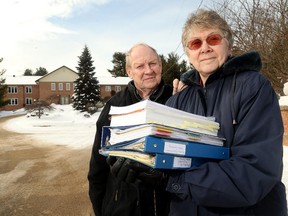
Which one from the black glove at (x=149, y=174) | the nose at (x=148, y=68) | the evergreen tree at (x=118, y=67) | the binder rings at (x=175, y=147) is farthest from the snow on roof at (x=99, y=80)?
the binder rings at (x=175, y=147)

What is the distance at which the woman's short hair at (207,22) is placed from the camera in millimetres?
1896

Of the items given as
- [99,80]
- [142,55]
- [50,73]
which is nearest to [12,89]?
[50,73]

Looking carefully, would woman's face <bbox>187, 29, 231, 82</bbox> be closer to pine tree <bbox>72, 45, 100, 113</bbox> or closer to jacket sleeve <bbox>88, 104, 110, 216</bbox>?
jacket sleeve <bbox>88, 104, 110, 216</bbox>

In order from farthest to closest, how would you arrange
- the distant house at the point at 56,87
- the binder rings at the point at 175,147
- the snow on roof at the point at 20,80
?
the snow on roof at the point at 20,80 → the distant house at the point at 56,87 → the binder rings at the point at 175,147

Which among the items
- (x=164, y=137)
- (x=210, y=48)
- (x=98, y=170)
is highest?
(x=210, y=48)

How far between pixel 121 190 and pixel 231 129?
4.34ft

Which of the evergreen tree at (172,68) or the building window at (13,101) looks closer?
the evergreen tree at (172,68)

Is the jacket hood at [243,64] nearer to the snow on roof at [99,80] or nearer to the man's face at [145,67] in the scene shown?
the man's face at [145,67]

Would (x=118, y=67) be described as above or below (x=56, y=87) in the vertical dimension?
above

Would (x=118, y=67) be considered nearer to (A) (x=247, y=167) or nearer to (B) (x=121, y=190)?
(B) (x=121, y=190)

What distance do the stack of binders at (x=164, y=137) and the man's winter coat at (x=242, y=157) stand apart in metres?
0.08

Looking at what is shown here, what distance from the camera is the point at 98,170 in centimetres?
291

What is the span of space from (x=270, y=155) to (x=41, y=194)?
613cm

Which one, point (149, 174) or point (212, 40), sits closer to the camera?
point (149, 174)
